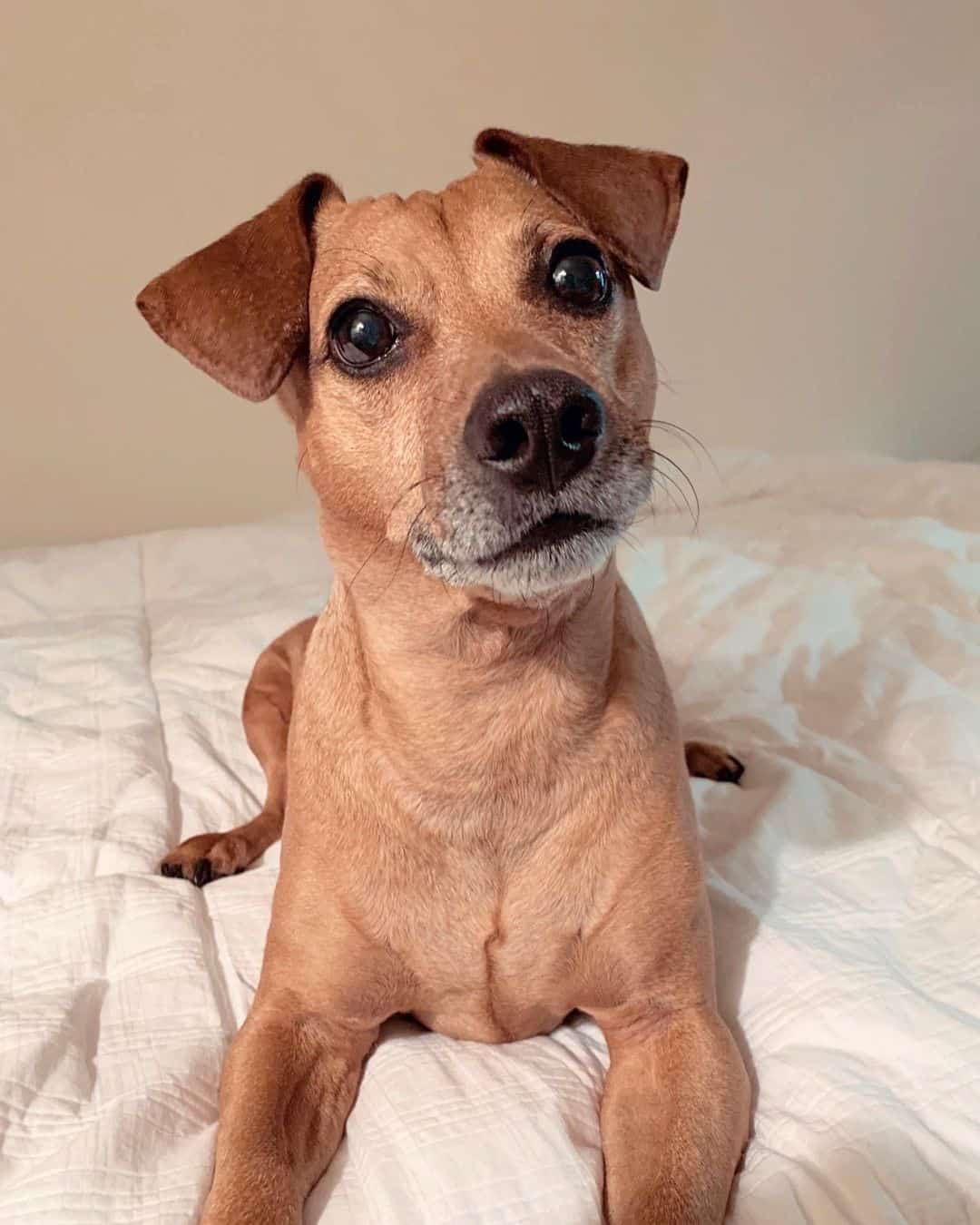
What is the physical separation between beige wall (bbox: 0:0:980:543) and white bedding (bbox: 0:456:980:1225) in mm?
1154

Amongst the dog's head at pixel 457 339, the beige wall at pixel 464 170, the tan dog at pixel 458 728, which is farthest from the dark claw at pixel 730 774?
the beige wall at pixel 464 170

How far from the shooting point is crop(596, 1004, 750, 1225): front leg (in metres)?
1.30

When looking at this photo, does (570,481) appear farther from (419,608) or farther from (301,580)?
(301,580)

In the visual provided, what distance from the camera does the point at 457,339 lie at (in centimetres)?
148

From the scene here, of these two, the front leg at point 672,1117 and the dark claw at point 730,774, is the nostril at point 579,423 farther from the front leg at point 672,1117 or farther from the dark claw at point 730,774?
the dark claw at point 730,774

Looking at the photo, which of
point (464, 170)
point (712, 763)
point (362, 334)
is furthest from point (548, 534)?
point (464, 170)

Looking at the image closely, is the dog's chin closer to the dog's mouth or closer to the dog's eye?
the dog's mouth


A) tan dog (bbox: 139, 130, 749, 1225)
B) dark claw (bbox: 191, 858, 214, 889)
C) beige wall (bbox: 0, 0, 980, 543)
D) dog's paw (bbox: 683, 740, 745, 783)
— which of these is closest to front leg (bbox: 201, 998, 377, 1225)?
→ tan dog (bbox: 139, 130, 749, 1225)

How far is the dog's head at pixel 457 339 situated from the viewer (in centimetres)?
130

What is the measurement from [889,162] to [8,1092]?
4.85 meters

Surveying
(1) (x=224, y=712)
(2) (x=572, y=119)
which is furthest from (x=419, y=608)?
(2) (x=572, y=119)

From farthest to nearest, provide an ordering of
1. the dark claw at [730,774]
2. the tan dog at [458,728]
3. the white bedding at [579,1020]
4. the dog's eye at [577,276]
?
the dark claw at [730,774]
the dog's eye at [577,276]
the tan dog at [458,728]
the white bedding at [579,1020]

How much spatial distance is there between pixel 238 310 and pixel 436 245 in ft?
1.03

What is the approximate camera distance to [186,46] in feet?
12.6
